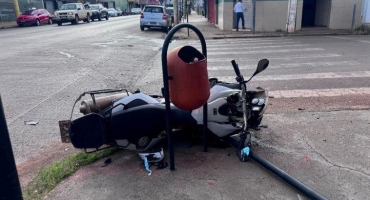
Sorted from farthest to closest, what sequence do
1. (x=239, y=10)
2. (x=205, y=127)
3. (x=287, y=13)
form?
(x=287, y=13)
(x=239, y=10)
(x=205, y=127)

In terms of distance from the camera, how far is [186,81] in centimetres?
298

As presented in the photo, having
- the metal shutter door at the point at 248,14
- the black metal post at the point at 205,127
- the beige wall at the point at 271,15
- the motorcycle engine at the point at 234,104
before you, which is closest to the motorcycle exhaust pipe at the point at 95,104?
the black metal post at the point at 205,127

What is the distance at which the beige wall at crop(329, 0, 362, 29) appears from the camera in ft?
62.1

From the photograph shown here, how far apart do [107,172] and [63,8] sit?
104ft

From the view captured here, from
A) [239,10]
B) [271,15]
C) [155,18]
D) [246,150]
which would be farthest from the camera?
[155,18]

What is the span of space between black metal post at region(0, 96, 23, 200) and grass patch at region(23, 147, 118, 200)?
1.15m

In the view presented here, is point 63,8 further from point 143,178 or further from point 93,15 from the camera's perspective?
point 143,178

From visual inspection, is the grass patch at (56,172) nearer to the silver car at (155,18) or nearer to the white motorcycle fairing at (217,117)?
the white motorcycle fairing at (217,117)

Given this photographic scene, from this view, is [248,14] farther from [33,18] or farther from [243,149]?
[33,18]

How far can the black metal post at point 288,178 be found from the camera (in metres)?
2.73

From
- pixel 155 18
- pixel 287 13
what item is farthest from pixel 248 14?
pixel 155 18

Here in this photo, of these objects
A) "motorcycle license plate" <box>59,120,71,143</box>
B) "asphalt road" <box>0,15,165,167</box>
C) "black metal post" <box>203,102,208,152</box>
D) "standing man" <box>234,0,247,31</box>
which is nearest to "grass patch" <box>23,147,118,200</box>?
"motorcycle license plate" <box>59,120,71,143</box>

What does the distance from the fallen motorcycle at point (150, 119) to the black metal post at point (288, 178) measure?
0.52 ft

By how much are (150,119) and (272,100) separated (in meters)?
3.13
